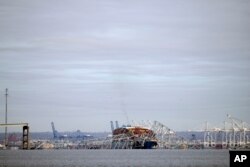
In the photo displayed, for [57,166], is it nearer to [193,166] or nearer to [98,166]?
[98,166]

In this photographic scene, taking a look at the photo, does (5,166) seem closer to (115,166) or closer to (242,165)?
(115,166)

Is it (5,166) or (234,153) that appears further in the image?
(5,166)

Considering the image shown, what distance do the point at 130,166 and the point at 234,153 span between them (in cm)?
9648

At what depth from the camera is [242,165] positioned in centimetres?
5572

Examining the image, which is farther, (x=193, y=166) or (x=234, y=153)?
(x=193, y=166)

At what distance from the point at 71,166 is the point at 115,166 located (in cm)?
1043

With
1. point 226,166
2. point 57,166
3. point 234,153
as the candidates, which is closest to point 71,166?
point 57,166

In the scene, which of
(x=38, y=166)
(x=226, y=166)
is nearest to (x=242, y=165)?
(x=226, y=166)

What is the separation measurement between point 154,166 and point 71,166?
19215 millimetres

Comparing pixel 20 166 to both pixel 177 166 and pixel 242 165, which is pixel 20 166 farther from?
pixel 242 165

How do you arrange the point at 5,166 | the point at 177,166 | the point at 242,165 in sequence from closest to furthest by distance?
the point at 242,165
the point at 5,166
the point at 177,166

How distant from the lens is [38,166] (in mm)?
156125

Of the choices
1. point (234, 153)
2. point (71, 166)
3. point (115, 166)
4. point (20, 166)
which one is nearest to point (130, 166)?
point (115, 166)

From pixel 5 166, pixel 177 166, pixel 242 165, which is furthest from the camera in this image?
pixel 177 166
